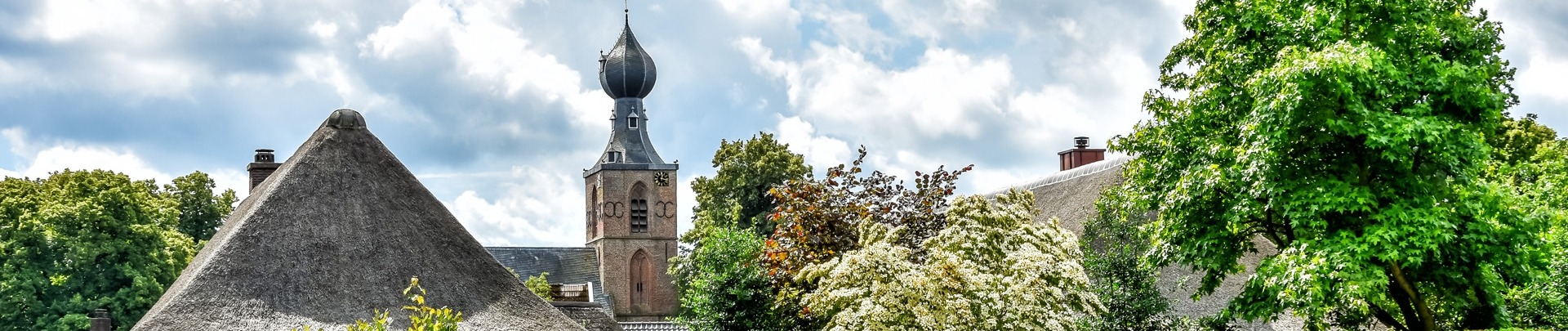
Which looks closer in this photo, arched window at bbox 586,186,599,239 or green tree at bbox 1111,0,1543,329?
green tree at bbox 1111,0,1543,329

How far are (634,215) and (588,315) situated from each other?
77402mm

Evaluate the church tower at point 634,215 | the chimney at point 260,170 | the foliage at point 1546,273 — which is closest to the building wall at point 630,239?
the church tower at point 634,215

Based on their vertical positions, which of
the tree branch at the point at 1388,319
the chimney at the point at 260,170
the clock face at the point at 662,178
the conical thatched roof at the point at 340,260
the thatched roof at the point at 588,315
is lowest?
the tree branch at the point at 1388,319

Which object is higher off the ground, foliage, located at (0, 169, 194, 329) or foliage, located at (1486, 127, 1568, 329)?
foliage, located at (0, 169, 194, 329)

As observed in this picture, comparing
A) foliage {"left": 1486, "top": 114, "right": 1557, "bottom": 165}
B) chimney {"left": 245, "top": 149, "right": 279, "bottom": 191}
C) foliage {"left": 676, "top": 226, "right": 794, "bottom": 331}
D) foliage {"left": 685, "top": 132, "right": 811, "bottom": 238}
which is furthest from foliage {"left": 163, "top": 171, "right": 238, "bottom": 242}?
foliage {"left": 1486, "top": 114, "right": 1557, "bottom": 165}

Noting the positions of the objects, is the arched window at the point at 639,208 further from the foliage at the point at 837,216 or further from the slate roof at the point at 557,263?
the foliage at the point at 837,216

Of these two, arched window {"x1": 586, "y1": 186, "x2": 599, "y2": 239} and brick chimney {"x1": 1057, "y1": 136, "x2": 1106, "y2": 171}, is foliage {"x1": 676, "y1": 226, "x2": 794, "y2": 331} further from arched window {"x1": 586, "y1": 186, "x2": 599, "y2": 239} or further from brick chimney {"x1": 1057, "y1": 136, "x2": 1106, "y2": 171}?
arched window {"x1": 586, "y1": 186, "x2": 599, "y2": 239}

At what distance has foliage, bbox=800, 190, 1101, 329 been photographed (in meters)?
21.4

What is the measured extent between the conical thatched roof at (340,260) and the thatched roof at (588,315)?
1.41 meters

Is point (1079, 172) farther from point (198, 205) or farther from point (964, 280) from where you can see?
point (198, 205)

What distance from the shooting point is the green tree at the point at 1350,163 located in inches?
828

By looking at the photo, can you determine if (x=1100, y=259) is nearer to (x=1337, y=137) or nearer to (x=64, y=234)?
Result: (x=1337, y=137)

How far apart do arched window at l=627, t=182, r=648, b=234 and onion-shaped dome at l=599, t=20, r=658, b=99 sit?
24.0 feet

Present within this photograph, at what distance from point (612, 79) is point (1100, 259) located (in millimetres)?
71079
